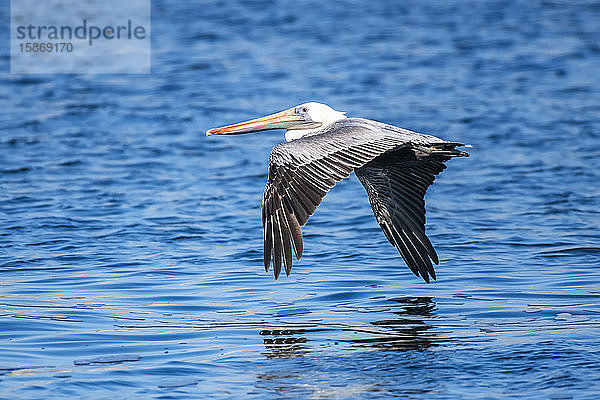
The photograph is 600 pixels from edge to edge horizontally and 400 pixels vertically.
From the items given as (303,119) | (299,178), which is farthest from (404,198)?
(299,178)

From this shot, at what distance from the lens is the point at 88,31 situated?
66.0 feet

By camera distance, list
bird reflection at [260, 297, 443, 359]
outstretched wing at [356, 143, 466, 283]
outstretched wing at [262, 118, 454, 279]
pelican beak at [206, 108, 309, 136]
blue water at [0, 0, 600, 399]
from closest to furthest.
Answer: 1. blue water at [0, 0, 600, 399]
2. bird reflection at [260, 297, 443, 359]
3. outstretched wing at [262, 118, 454, 279]
4. outstretched wing at [356, 143, 466, 283]
5. pelican beak at [206, 108, 309, 136]

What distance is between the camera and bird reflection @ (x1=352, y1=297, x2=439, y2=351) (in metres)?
6.23

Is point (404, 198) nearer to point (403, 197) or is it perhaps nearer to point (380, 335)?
point (403, 197)

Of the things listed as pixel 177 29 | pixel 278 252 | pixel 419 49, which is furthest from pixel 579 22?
pixel 278 252

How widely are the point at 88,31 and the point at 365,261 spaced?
13.2 metres

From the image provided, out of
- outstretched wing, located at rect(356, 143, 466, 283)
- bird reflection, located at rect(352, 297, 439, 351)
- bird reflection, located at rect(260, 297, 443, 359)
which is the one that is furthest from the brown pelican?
bird reflection, located at rect(352, 297, 439, 351)

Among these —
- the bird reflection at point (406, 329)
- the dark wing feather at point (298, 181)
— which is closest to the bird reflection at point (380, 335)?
the bird reflection at point (406, 329)

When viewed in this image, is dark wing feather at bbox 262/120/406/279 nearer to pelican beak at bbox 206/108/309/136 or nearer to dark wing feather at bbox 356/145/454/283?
dark wing feather at bbox 356/145/454/283

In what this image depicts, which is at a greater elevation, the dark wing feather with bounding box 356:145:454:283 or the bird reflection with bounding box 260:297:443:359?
the dark wing feather with bounding box 356:145:454:283

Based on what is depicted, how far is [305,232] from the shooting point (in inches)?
376

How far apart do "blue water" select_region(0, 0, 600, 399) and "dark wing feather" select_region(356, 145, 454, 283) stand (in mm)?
291

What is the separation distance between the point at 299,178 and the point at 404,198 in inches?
58.6

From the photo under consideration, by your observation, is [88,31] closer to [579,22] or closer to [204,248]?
[579,22]
